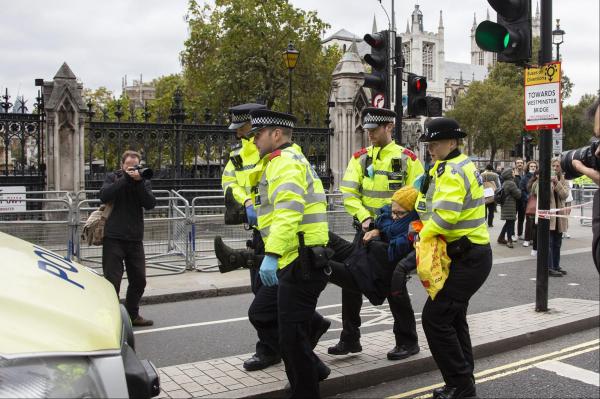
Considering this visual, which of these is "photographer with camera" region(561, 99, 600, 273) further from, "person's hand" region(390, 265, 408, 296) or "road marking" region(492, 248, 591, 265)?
"road marking" region(492, 248, 591, 265)

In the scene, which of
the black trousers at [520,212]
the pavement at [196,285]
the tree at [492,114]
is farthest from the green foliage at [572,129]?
the pavement at [196,285]

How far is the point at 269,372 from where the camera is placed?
17.1ft

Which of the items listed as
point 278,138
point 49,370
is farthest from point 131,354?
point 278,138

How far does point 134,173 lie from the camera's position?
22.1 ft

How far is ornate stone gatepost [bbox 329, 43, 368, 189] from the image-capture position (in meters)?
18.1

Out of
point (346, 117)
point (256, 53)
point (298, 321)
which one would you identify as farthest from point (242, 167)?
point (256, 53)

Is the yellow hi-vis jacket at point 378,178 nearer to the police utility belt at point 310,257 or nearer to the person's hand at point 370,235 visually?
the person's hand at point 370,235

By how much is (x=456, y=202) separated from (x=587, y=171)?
60.9 inches

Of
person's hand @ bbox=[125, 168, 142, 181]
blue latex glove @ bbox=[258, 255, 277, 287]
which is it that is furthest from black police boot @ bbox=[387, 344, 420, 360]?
person's hand @ bbox=[125, 168, 142, 181]

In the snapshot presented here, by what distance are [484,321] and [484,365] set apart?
1.25 meters

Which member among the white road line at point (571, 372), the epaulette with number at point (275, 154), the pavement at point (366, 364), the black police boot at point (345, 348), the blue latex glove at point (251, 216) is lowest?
the white road line at point (571, 372)

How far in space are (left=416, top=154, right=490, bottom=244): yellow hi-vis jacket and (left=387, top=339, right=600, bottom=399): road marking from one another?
1.35 m

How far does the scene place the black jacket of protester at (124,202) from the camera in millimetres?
6863

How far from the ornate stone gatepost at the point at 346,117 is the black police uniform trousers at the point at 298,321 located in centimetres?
1380
